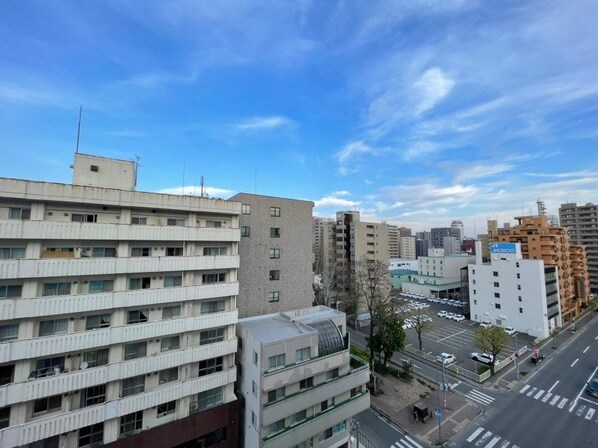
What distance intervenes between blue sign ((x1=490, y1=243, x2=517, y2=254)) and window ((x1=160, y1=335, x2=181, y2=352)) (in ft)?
204

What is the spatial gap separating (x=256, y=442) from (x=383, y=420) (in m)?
15.3

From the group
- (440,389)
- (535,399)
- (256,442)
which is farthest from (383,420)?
(535,399)

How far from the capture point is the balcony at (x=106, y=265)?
15.6m

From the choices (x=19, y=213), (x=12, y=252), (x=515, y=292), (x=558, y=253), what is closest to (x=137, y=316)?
(x=12, y=252)

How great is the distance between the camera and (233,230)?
23516 millimetres

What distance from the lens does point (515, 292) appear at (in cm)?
5362

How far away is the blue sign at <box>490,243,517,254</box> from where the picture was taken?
180ft

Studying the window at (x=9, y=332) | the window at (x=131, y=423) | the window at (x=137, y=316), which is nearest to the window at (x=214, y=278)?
the window at (x=137, y=316)

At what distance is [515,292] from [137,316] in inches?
2528

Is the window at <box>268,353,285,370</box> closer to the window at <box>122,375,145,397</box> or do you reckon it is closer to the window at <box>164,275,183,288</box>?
the window at <box>122,375,145,397</box>

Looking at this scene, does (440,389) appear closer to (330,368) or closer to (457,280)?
(330,368)

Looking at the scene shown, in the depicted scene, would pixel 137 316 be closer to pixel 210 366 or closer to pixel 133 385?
pixel 133 385

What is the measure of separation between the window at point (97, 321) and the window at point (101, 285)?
1.69 metres

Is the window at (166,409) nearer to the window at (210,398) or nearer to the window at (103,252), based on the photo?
the window at (210,398)
